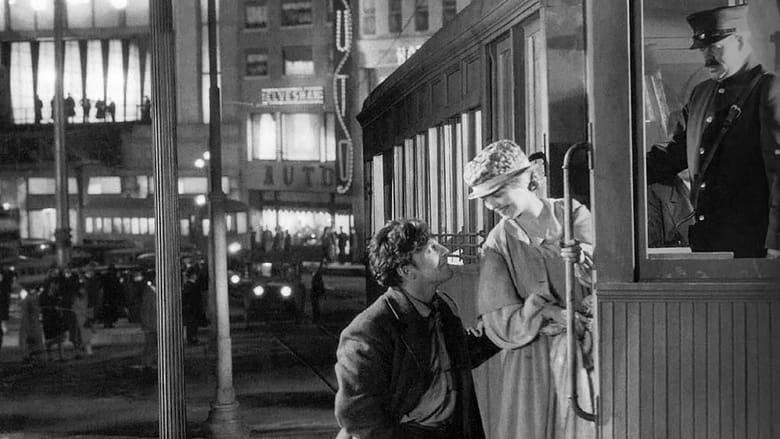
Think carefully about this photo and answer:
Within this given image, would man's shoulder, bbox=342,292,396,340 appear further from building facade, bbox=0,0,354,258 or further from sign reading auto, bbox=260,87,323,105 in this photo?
sign reading auto, bbox=260,87,323,105

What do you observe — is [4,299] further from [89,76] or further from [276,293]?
[89,76]

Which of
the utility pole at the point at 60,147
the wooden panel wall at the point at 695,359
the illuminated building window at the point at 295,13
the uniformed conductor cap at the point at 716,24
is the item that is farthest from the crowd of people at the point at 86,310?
the illuminated building window at the point at 295,13

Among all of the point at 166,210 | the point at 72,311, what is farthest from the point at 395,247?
the point at 72,311

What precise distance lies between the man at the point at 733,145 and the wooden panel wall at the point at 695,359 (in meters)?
0.33

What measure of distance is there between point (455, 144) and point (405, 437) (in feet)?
10.1

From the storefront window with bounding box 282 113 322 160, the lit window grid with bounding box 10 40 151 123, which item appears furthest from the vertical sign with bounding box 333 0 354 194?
the lit window grid with bounding box 10 40 151 123

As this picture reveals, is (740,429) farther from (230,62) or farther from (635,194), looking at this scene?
(230,62)

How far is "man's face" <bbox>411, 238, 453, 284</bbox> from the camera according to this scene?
3.79 metres

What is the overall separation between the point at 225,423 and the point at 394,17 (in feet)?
85.7

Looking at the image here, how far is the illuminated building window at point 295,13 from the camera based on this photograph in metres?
45.6

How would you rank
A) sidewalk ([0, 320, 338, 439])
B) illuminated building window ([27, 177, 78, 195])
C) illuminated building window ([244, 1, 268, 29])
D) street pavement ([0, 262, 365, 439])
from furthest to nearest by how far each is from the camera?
1. illuminated building window ([244, 1, 268, 29])
2. illuminated building window ([27, 177, 78, 195])
3. street pavement ([0, 262, 365, 439])
4. sidewalk ([0, 320, 338, 439])

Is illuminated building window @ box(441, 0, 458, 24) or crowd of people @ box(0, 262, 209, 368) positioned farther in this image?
illuminated building window @ box(441, 0, 458, 24)

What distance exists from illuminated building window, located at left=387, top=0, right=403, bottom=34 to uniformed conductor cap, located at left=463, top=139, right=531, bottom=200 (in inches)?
1174

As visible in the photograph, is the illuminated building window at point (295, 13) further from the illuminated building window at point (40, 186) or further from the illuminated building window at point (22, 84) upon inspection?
the illuminated building window at point (40, 186)
